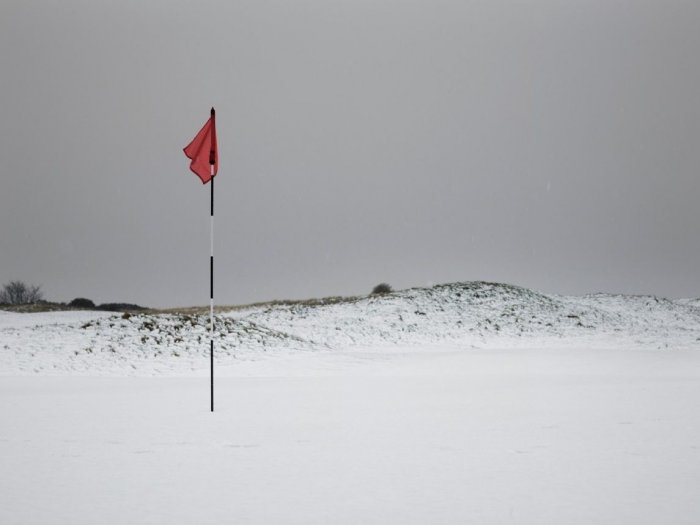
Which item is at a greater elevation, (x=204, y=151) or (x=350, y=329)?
(x=204, y=151)

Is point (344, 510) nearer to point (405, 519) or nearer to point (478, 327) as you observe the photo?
point (405, 519)

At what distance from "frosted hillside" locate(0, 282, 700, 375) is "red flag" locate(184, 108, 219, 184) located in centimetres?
880

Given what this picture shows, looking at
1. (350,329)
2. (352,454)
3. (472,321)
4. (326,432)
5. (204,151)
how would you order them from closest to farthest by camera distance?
(352,454) < (326,432) < (204,151) < (350,329) < (472,321)

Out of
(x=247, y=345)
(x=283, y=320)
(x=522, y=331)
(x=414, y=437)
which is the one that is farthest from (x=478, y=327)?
(x=414, y=437)

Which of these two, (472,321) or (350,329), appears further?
(472,321)

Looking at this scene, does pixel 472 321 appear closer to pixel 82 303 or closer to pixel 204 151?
pixel 204 151

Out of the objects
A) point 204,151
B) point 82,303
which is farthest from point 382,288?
point 204,151

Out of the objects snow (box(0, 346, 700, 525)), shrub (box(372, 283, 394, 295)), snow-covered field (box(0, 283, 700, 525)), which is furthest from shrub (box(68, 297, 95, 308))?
snow (box(0, 346, 700, 525))

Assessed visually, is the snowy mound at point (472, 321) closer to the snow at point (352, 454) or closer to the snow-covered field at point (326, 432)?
the snow-covered field at point (326, 432)

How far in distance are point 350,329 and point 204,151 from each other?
19.8 metres

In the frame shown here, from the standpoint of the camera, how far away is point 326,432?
32.7 feet

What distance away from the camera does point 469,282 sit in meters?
44.9

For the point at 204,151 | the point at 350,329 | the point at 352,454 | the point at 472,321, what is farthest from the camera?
the point at 472,321

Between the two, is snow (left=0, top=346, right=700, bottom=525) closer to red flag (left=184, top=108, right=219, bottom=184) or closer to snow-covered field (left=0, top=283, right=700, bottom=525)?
snow-covered field (left=0, top=283, right=700, bottom=525)
